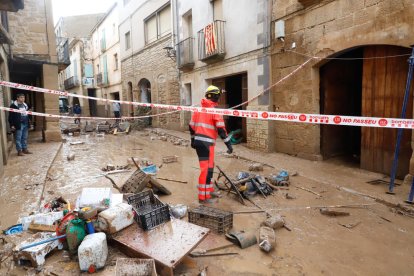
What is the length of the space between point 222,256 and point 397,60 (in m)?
5.15

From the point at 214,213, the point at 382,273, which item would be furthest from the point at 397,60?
the point at 214,213

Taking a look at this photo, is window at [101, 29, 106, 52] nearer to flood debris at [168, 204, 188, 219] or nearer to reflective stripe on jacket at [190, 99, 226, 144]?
reflective stripe on jacket at [190, 99, 226, 144]

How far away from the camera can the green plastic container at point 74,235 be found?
296 centimetres

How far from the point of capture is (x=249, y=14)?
888 cm

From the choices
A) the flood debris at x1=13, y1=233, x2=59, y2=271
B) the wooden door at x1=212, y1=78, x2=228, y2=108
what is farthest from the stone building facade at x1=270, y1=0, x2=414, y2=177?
the flood debris at x1=13, y1=233, x2=59, y2=271

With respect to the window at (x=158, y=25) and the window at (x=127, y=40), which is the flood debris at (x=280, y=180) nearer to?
the window at (x=158, y=25)

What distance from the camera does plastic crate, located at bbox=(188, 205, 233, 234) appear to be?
3.51m

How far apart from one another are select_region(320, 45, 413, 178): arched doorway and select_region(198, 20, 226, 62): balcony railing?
3950 millimetres

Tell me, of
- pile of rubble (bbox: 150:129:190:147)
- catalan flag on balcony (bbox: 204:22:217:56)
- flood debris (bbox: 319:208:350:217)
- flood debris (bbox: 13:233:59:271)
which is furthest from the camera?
Result: pile of rubble (bbox: 150:129:190:147)

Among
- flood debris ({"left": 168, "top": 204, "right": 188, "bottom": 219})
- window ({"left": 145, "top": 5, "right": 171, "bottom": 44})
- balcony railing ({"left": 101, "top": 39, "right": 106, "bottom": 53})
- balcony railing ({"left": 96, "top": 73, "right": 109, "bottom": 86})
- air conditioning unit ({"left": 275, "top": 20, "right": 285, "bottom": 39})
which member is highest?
balcony railing ({"left": 101, "top": 39, "right": 106, "bottom": 53})

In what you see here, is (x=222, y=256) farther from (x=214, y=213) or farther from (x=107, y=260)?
(x=107, y=260)

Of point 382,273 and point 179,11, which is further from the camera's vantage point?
point 179,11

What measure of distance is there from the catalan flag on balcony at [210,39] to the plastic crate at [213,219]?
7556mm

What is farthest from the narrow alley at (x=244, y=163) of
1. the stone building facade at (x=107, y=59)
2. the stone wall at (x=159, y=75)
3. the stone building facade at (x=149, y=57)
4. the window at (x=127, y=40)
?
the stone building facade at (x=107, y=59)
